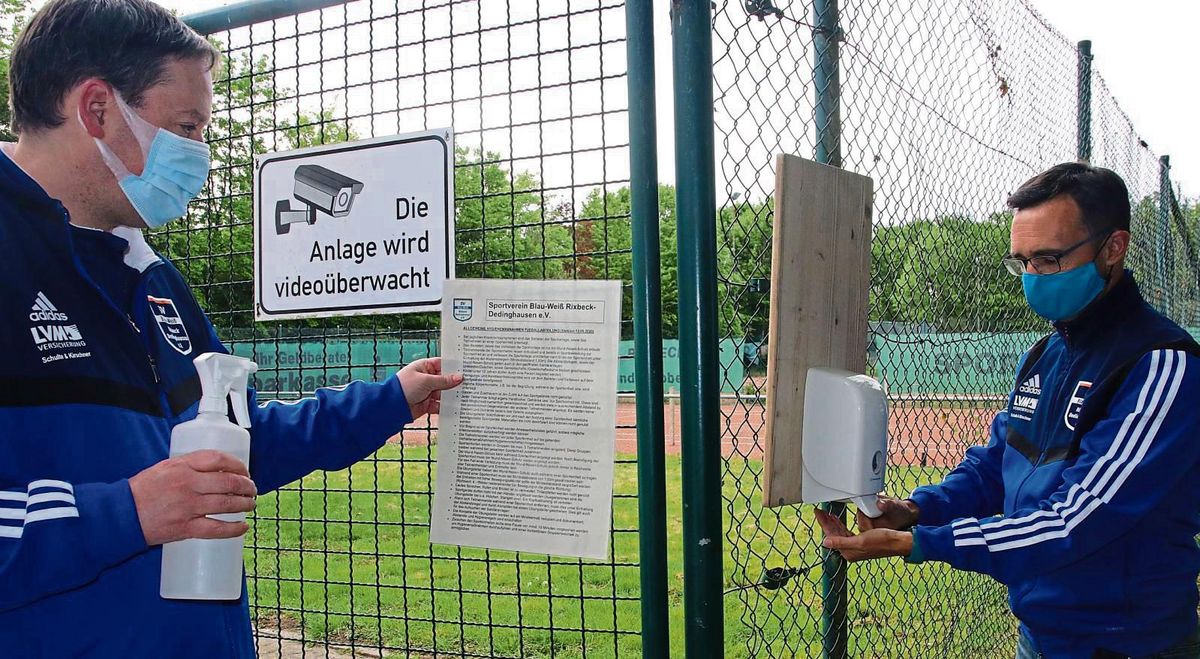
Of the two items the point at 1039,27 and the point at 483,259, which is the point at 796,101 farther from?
the point at 1039,27

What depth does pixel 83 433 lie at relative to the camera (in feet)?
4.78

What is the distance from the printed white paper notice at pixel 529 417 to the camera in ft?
5.70

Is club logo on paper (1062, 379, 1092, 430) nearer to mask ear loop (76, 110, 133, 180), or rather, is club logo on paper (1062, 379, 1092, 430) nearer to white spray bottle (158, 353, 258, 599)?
white spray bottle (158, 353, 258, 599)

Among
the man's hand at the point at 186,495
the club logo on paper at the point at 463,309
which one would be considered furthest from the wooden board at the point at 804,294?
the man's hand at the point at 186,495

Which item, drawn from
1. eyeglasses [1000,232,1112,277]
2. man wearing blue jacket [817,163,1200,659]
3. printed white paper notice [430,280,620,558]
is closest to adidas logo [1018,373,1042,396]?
man wearing blue jacket [817,163,1200,659]

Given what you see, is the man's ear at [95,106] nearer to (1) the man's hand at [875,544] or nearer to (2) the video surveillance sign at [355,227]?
(2) the video surveillance sign at [355,227]

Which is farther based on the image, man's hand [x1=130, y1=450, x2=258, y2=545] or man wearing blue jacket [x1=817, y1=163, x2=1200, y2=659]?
man wearing blue jacket [x1=817, y1=163, x2=1200, y2=659]

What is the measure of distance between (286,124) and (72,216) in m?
0.82

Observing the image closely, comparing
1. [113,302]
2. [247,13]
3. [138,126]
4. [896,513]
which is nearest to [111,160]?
[138,126]

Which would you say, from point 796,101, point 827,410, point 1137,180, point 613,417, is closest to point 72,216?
point 613,417

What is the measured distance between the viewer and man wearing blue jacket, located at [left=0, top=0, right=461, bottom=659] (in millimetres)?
1316

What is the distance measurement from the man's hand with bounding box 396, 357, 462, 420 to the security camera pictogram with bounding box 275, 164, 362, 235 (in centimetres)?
49

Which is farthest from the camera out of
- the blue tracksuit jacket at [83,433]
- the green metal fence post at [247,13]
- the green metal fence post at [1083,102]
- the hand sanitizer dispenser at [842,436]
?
the green metal fence post at [1083,102]

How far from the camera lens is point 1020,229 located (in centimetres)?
227
